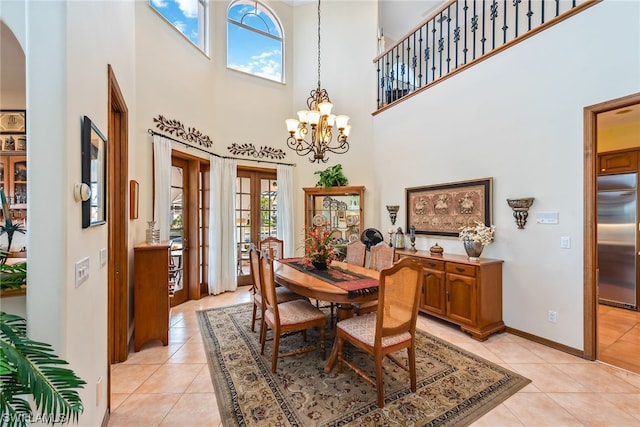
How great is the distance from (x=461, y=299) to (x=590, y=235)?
1362 millimetres

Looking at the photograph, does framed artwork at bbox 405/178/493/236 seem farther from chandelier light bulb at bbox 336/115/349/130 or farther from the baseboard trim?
chandelier light bulb at bbox 336/115/349/130

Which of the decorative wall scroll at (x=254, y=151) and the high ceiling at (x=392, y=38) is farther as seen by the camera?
the decorative wall scroll at (x=254, y=151)

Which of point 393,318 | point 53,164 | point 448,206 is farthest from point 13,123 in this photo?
point 448,206

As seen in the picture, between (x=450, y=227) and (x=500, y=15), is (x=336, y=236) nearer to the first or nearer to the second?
(x=450, y=227)

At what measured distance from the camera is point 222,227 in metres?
4.79

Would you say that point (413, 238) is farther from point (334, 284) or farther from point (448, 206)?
point (334, 284)

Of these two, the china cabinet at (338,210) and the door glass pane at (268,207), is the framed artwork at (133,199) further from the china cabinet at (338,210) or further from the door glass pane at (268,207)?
the china cabinet at (338,210)

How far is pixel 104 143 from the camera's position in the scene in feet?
5.98

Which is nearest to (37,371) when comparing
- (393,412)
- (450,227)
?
(393,412)

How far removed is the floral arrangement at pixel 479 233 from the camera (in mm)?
3244

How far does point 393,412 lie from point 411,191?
325cm

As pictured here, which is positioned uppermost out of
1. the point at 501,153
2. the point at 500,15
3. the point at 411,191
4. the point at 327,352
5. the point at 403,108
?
the point at 500,15

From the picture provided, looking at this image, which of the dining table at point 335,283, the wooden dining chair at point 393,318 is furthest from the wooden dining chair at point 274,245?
the wooden dining chair at point 393,318

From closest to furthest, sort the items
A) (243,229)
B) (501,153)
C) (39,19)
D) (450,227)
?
(39,19), (501,153), (450,227), (243,229)
